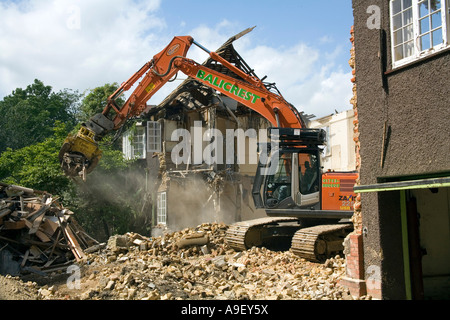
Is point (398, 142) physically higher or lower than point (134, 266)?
higher

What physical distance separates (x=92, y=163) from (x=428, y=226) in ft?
30.5

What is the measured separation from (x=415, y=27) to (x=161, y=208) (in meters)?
16.6

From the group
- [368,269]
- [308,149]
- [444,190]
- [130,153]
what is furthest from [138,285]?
[130,153]

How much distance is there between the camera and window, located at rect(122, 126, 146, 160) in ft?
77.6

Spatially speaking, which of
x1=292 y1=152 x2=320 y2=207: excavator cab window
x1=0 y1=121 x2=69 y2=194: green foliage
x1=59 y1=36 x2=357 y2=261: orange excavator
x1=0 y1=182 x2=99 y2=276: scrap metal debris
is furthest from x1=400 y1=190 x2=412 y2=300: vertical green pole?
x1=0 y1=121 x2=69 y2=194: green foliage

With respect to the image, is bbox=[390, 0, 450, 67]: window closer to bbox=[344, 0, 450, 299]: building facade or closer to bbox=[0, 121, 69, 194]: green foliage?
bbox=[344, 0, 450, 299]: building facade

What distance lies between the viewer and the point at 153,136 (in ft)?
74.2

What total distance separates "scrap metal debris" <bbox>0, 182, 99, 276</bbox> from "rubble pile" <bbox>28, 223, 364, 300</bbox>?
3.60 feet

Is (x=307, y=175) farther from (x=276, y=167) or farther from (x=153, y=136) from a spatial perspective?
(x=153, y=136)

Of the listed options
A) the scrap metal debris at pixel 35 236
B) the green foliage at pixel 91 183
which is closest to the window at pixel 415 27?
the scrap metal debris at pixel 35 236

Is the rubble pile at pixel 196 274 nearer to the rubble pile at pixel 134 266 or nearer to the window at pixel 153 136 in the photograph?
the rubble pile at pixel 134 266

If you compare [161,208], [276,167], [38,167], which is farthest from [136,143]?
[276,167]

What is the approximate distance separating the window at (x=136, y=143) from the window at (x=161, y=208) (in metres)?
2.92
